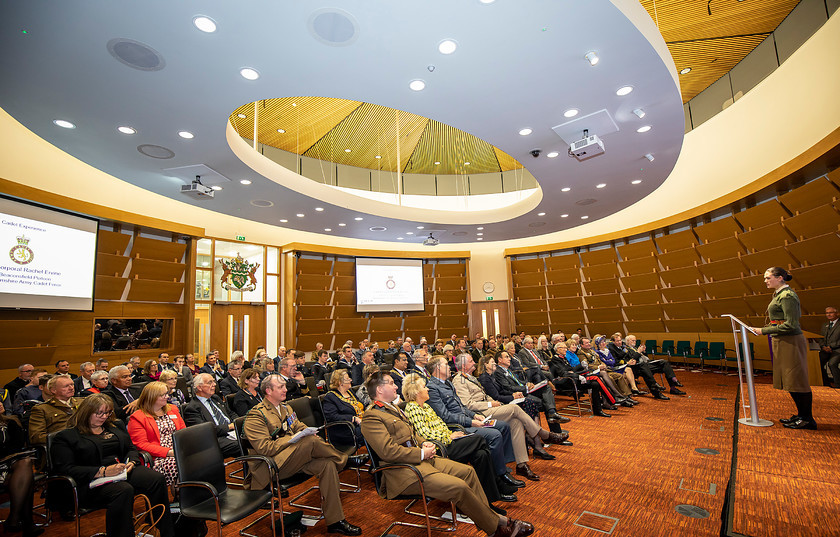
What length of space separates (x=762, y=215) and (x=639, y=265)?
3.54 m

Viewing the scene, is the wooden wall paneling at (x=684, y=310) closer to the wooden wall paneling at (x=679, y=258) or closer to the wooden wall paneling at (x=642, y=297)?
the wooden wall paneling at (x=642, y=297)

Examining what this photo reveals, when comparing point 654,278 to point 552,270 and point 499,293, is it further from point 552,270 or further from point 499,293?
point 499,293

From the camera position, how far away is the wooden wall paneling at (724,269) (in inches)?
347

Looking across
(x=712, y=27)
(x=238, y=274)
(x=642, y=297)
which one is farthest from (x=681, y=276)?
(x=238, y=274)

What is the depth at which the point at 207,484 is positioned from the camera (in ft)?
7.89

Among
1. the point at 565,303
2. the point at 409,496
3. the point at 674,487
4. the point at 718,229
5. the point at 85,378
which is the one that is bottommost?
the point at 674,487

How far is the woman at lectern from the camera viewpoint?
380 cm

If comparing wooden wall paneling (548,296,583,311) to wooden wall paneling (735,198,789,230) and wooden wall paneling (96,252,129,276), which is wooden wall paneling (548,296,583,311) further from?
wooden wall paneling (96,252,129,276)

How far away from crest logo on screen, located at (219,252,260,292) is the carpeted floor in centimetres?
769

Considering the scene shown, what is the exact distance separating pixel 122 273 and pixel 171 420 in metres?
6.38

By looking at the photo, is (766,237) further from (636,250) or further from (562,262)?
(562,262)

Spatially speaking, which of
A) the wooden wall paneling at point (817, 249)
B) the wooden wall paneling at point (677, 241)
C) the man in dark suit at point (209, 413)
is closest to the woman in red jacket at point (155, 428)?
the man in dark suit at point (209, 413)

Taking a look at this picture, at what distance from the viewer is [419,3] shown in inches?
139

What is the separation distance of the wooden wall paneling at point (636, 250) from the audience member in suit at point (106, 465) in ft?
37.8
